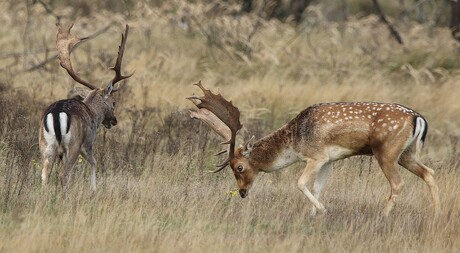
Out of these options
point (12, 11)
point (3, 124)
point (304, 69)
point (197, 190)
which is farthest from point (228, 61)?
point (197, 190)

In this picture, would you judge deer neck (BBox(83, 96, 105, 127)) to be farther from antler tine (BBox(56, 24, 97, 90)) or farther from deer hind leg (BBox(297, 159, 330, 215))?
deer hind leg (BBox(297, 159, 330, 215))

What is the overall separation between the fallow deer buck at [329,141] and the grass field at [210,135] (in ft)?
1.02

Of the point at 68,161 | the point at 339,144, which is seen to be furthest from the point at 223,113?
the point at 68,161

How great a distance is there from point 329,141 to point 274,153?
63 cm

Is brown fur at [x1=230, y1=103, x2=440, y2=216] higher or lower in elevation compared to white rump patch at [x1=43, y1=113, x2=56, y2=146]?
lower

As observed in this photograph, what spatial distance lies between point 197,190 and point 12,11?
11153 mm

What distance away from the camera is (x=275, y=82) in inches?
706

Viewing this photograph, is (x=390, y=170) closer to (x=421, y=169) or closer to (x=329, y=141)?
(x=421, y=169)

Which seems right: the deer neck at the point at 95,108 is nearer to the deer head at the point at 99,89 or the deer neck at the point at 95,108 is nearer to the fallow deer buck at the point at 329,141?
the deer head at the point at 99,89

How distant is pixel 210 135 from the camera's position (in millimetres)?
14273

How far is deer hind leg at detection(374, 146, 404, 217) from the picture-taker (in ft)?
34.1

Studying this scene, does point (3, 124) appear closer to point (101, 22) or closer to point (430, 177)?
point (430, 177)

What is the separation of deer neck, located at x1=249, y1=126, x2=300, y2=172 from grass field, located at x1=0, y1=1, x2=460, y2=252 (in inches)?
14.1

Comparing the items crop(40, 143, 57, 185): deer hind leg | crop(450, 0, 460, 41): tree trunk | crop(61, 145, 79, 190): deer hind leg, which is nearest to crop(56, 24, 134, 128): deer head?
crop(61, 145, 79, 190): deer hind leg
